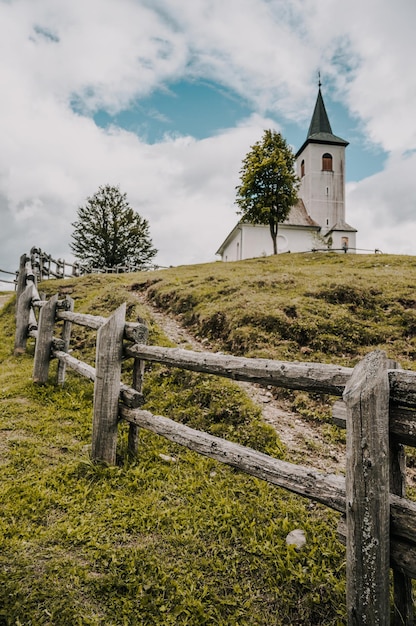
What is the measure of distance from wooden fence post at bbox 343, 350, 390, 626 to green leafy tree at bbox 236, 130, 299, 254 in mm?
27651

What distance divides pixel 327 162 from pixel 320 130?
242 inches

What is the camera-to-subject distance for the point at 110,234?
4138 cm

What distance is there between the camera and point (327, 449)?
162 inches

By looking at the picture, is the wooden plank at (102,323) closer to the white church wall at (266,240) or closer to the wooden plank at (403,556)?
the wooden plank at (403,556)

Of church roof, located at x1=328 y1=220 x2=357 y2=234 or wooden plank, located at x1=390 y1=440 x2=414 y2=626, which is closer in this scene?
wooden plank, located at x1=390 y1=440 x2=414 y2=626

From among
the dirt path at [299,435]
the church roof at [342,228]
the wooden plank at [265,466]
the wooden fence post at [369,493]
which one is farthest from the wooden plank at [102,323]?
the church roof at [342,228]

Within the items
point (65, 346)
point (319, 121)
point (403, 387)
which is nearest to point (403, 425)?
point (403, 387)

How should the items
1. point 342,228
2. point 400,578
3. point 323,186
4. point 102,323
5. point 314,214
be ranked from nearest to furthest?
point 400,578 < point 102,323 < point 342,228 < point 314,214 < point 323,186

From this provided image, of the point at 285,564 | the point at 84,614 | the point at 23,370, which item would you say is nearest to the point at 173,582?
the point at 84,614

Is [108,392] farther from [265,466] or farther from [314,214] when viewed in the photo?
[314,214]

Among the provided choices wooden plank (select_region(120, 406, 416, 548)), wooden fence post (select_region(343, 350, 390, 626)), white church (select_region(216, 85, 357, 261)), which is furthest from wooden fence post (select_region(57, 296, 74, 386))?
white church (select_region(216, 85, 357, 261))

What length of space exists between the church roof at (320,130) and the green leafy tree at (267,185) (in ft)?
63.6

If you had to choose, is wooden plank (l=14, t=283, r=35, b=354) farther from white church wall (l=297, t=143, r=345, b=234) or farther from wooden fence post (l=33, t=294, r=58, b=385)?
white church wall (l=297, t=143, r=345, b=234)

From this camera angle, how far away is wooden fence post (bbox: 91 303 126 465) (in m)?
3.62
